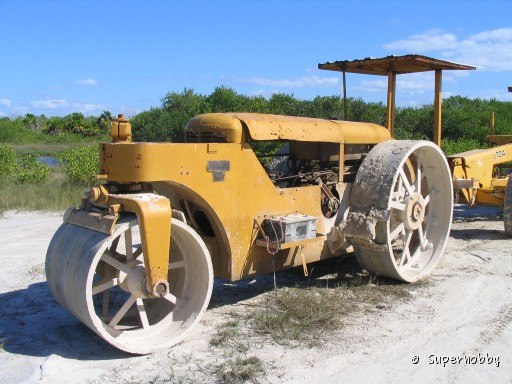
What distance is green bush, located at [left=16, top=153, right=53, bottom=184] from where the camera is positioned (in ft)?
44.7

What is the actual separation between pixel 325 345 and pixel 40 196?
909 centimetres

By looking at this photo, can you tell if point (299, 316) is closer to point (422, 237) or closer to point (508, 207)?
point (422, 237)

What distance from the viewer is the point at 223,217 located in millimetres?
4492

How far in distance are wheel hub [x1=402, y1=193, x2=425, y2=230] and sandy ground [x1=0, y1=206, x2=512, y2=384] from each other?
26.2 inches

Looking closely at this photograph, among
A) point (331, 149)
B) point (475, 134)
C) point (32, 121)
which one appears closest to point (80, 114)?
point (32, 121)

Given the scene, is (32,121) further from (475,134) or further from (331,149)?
(331,149)

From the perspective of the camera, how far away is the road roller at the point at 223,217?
3922 mm

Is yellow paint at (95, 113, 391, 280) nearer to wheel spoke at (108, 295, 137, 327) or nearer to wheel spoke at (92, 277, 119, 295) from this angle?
wheel spoke at (108, 295, 137, 327)

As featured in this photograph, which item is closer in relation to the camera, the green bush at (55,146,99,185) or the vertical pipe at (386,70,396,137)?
the vertical pipe at (386,70,396,137)

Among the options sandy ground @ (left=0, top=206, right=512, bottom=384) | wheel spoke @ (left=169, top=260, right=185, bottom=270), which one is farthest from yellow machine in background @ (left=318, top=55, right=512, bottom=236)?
wheel spoke @ (left=169, top=260, right=185, bottom=270)

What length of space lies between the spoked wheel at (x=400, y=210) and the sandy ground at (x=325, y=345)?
A: 348 millimetres

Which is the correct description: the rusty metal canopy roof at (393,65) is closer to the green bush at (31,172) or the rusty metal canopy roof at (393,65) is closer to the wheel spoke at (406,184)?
the wheel spoke at (406,184)

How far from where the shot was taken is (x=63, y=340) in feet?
14.1

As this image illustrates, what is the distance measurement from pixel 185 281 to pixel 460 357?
2.15 meters
